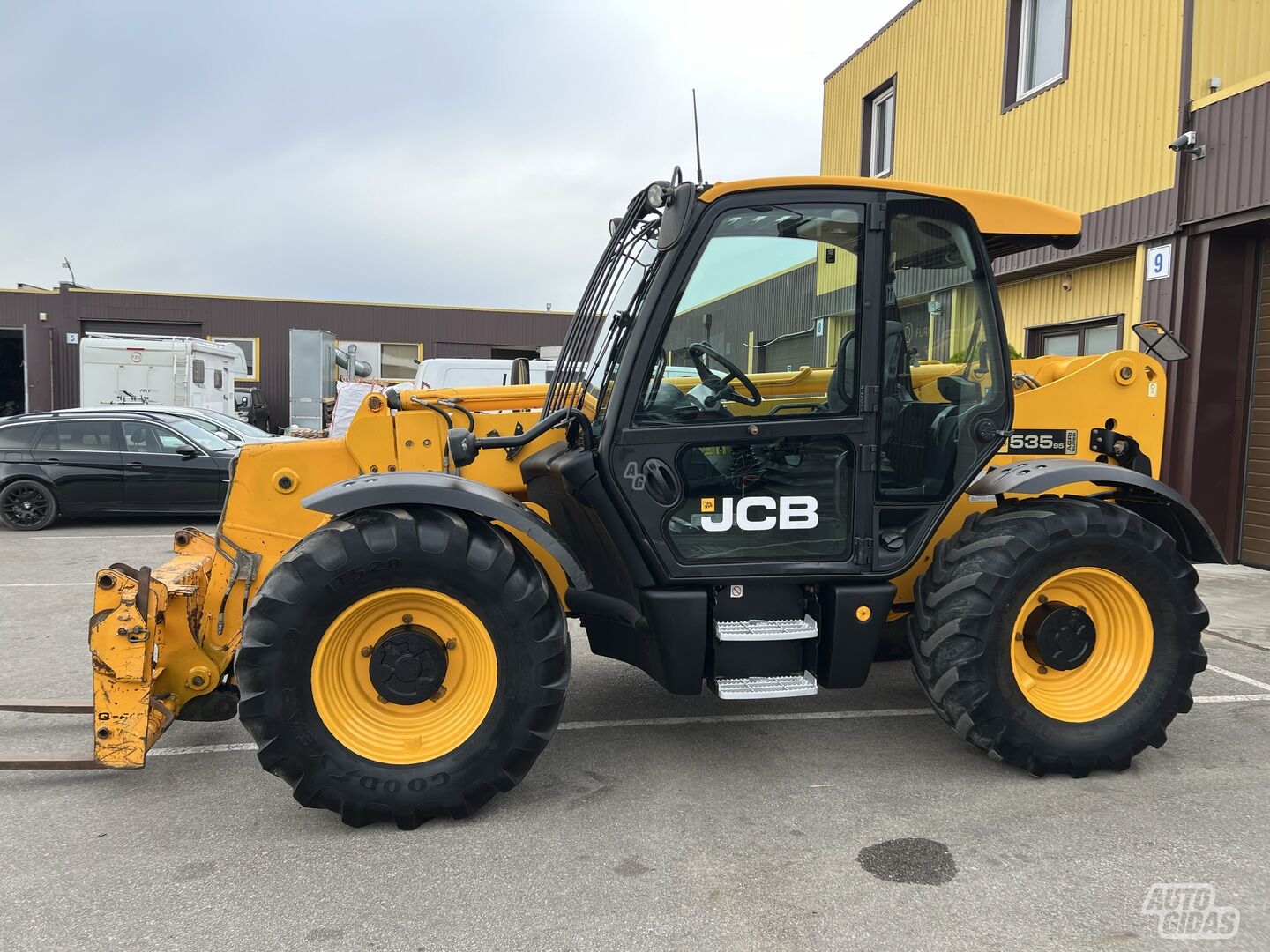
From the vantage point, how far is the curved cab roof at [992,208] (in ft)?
11.7

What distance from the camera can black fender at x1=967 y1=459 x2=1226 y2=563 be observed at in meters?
3.83

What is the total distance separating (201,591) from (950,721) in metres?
3.30

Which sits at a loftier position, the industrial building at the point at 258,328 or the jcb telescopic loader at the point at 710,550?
the industrial building at the point at 258,328

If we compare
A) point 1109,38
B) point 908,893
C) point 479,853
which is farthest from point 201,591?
point 1109,38

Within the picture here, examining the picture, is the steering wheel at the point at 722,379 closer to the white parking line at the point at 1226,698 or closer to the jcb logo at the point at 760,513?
the jcb logo at the point at 760,513

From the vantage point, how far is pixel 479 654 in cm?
356

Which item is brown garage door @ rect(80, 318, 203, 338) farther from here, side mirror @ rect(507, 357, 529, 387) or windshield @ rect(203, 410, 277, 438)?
side mirror @ rect(507, 357, 529, 387)

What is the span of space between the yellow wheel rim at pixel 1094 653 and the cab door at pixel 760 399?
87cm

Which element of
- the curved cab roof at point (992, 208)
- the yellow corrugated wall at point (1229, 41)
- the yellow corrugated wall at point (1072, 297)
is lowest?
the curved cab roof at point (992, 208)

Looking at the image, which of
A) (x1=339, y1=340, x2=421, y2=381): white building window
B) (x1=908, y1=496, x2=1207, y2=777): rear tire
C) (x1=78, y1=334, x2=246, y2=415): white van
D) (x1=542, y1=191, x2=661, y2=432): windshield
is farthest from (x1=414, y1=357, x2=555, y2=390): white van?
(x1=339, y1=340, x2=421, y2=381): white building window

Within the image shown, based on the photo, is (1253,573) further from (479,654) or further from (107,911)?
(107,911)

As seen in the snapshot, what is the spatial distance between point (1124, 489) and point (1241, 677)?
83.7 inches

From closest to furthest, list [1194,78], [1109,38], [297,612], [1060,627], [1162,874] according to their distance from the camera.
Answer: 1. [1162,874]
2. [297,612]
3. [1060,627]
4. [1194,78]
5. [1109,38]

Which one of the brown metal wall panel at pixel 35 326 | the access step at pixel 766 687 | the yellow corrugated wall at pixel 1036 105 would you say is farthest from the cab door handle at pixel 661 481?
the brown metal wall panel at pixel 35 326
